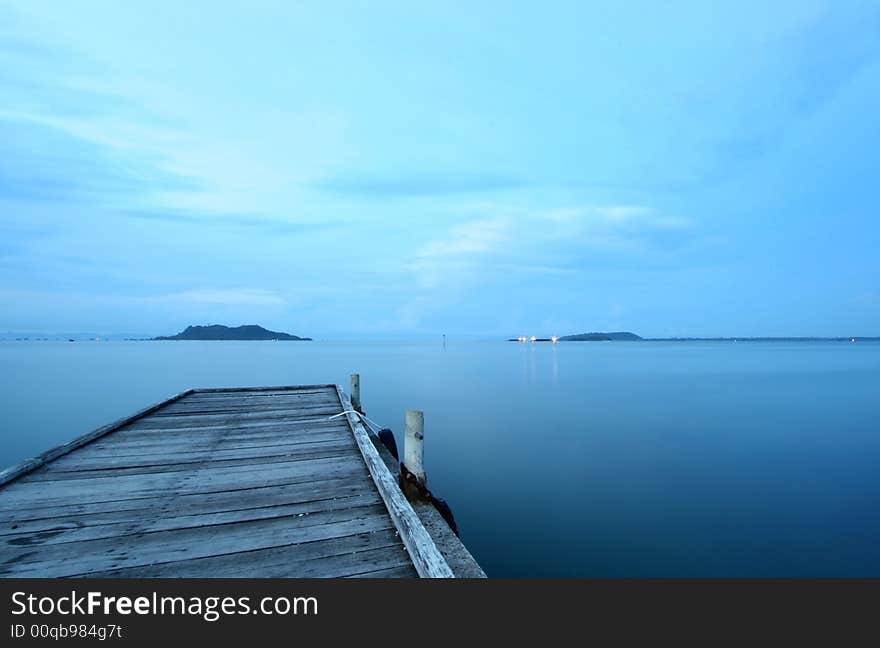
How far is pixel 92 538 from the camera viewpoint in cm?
363

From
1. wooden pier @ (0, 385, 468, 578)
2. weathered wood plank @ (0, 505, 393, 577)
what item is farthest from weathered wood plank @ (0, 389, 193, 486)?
weathered wood plank @ (0, 505, 393, 577)

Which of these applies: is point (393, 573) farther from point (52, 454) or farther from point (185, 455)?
point (52, 454)

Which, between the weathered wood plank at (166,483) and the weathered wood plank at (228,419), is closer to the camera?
the weathered wood plank at (166,483)

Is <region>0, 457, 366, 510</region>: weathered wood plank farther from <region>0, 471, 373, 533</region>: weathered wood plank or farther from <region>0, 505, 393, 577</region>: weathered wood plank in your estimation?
<region>0, 505, 393, 577</region>: weathered wood plank

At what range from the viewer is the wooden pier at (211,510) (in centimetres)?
325

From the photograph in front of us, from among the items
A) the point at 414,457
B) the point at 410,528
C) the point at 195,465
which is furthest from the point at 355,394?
the point at 410,528

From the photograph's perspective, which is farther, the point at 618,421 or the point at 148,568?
the point at 618,421

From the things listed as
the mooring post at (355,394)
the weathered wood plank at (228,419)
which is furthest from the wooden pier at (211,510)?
the mooring post at (355,394)

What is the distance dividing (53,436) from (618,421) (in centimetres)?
2374

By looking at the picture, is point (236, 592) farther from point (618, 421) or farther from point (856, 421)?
point (856, 421)

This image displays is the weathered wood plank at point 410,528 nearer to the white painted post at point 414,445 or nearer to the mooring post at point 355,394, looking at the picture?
the white painted post at point 414,445

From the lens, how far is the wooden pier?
3.25 metres

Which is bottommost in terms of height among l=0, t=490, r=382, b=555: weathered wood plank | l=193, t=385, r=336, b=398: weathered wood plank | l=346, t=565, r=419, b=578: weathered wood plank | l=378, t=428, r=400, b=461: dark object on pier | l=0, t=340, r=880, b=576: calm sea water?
l=0, t=340, r=880, b=576: calm sea water

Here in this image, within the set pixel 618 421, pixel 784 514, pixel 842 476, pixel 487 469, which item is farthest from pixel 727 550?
pixel 618 421
